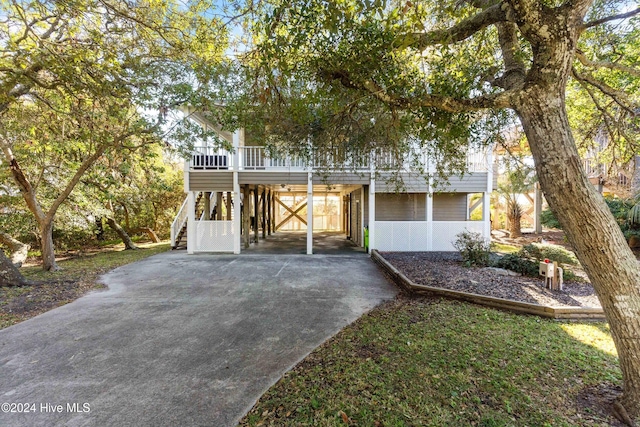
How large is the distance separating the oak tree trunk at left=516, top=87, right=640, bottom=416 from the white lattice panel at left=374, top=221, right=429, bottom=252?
8.22 metres

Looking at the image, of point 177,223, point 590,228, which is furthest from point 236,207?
point 590,228

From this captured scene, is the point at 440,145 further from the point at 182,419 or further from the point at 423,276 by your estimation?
the point at 182,419

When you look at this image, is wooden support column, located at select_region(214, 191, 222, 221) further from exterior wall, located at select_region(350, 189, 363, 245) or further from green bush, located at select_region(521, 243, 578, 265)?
green bush, located at select_region(521, 243, 578, 265)

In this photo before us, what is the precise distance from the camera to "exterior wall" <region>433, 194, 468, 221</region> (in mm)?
11414

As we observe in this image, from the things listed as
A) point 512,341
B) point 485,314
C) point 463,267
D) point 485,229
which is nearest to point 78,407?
point 512,341

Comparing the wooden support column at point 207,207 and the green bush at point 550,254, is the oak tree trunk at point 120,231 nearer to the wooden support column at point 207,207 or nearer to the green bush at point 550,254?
the wooden support column at point 207,207

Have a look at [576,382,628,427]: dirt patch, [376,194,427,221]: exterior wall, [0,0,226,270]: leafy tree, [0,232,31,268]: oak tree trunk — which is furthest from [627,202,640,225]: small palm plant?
[0,232,31,268]: oak tree trunk

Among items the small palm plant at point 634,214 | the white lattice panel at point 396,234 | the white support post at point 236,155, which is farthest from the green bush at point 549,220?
the white support post at point 236,155

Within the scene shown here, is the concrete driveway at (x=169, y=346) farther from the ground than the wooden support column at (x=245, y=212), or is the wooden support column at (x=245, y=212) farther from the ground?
the wooden support column at (x=245, y=212)

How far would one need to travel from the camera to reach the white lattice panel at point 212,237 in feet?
34.8

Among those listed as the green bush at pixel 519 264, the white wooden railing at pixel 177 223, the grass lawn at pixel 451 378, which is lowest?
the grass lawn at pixel 451 378

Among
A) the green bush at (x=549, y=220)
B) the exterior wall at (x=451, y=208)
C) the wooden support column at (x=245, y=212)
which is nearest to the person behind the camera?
the exterior wall at (x=451, y=208)

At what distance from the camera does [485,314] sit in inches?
173

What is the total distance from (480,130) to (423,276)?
11.0ft
